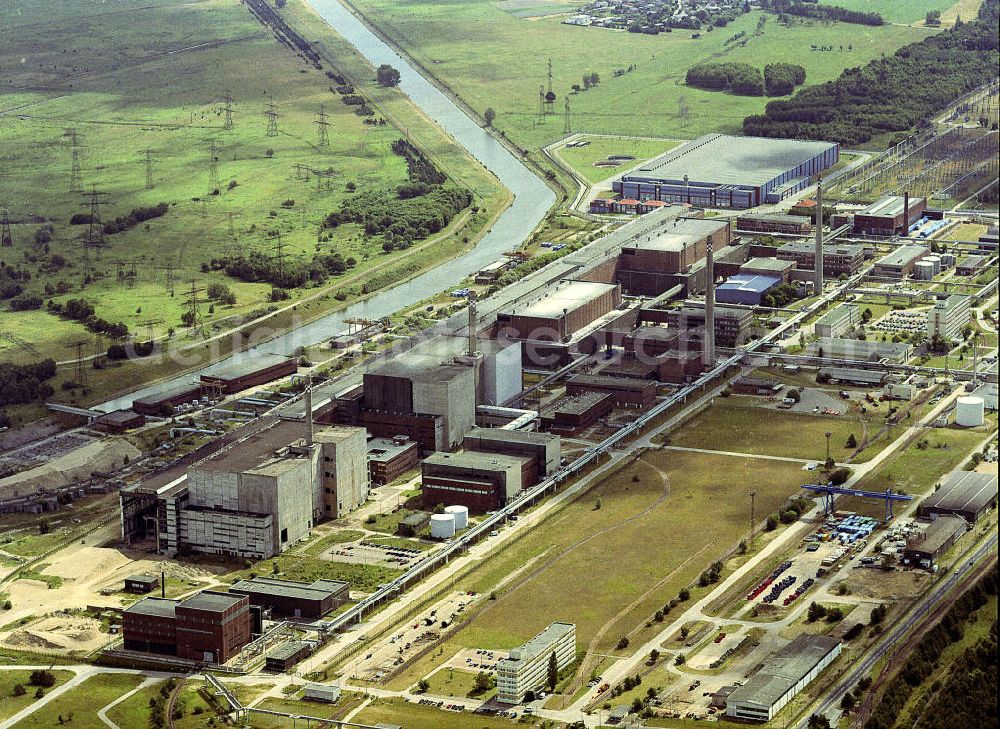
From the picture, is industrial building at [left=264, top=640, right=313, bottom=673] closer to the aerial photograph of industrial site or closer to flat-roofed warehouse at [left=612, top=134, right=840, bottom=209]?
the aerial photograph of industrial site

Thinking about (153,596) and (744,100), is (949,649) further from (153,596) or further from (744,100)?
(744,100)

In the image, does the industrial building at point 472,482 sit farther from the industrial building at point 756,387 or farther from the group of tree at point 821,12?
the group of tree at point 821,12

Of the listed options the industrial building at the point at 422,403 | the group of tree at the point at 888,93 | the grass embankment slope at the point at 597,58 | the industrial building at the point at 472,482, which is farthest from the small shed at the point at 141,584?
the group of tree at the point at 888,93

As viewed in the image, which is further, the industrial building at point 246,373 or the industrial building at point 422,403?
the industrial building at point 246,373

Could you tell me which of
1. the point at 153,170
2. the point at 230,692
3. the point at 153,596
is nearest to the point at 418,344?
the point at 153,596

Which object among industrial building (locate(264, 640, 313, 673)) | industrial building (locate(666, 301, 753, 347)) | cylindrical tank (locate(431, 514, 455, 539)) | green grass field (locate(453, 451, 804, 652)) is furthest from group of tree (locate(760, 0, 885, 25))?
industrial building (locate(264, 640, 313, 673))

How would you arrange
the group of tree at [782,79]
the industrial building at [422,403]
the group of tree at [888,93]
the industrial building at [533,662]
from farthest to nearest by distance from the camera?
the group of tree at [782,79], the group of tree at [888,93], the industrial building at [422,403], the industrial building at [533,662]
